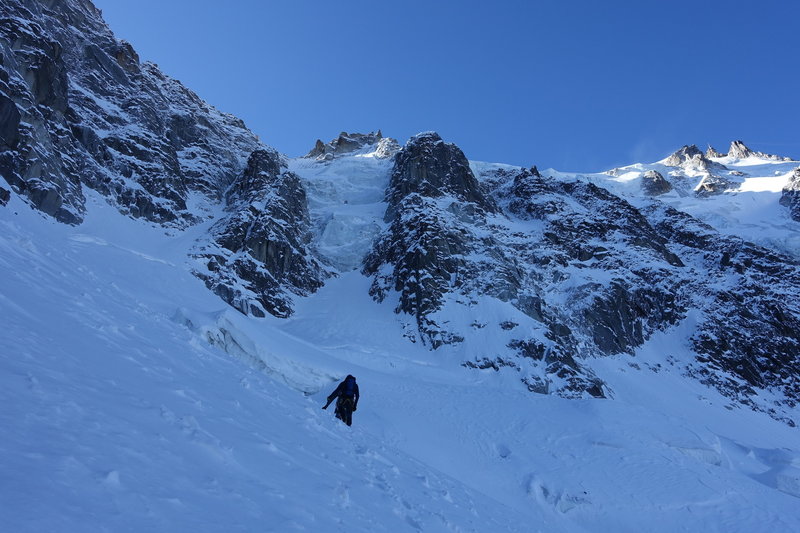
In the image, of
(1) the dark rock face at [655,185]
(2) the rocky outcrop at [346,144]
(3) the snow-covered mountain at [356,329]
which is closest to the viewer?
(3) the snow-covered mountain at [356,329]

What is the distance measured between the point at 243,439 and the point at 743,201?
5485 inches

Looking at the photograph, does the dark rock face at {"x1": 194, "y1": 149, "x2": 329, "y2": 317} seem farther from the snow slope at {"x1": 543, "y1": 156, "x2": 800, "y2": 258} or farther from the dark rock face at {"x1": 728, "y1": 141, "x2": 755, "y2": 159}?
the dark rock face at {"x1": 728, "y1": 141, "x2": 755, "y2": 159}

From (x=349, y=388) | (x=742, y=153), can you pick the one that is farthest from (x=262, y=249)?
(x=742, y=153)

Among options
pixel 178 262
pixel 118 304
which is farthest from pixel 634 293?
pixel 118 304

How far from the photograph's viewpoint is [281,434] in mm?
8156

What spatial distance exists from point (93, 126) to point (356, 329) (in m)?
47.6

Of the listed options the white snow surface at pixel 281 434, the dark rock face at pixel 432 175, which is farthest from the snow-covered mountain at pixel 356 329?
the dark rock face at pixel 432 175

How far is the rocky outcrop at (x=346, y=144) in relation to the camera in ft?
369

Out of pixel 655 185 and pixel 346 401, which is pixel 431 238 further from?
pixel 655 185

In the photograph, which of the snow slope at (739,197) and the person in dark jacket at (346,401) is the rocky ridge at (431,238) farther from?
the person in dark jacket at (346,401)

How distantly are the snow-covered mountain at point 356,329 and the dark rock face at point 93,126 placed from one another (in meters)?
0.38

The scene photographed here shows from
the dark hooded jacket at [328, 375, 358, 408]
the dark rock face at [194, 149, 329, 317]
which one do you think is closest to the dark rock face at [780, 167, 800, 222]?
the dark rock face at [194, 149, 329, 317]

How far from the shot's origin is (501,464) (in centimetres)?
2203

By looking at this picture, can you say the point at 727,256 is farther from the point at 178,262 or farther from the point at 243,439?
the point at 243,439
